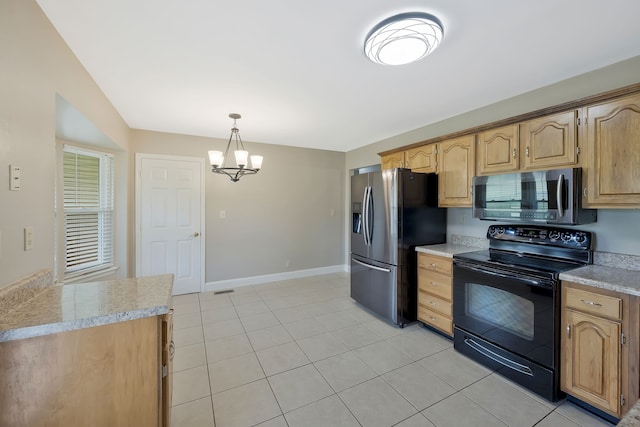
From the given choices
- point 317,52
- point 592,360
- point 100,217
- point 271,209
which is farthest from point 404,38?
point 100,217

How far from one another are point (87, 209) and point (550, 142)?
4676 millimetres

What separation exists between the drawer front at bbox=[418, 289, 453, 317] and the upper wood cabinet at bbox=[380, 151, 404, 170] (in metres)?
1.63

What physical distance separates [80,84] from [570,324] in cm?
392

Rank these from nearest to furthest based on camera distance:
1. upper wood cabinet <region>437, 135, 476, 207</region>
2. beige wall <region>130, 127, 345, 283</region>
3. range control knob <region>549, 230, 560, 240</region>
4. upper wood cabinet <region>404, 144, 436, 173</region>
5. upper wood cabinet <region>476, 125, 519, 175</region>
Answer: range control knob <region>549, 230, 560, 240</region>, upper wood cabinet <region>476, 125, 519, 175</region>, upper wood cabinet <region>437, 135, 476, 207</region>, upper wood cabinet <region>404, 144, 436, 173</region>, beige wall <region>130, 127, 345, 283</region>

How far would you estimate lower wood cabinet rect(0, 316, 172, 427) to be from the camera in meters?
1.01

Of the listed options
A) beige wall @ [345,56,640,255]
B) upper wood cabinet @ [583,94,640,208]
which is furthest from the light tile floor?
upper wood cabinet @ [583,94,640,208]

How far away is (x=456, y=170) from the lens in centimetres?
281

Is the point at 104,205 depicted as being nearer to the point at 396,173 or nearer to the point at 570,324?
the point at 396,173

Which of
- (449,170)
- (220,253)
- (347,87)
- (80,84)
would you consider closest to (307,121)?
(347,87)

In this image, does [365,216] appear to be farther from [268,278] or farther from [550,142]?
[268,278]

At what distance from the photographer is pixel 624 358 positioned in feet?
5.09

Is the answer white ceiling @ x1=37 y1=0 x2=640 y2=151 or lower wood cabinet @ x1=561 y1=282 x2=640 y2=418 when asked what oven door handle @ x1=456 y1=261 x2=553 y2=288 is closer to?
lower wood cabinet @ x1=561 y1=282 x2=640 y2=418

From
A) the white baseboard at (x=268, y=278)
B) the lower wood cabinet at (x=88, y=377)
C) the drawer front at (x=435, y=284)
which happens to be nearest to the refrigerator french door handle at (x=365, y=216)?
the drawer front at (x=435, y=284)

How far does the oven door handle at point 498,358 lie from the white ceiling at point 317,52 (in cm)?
230
